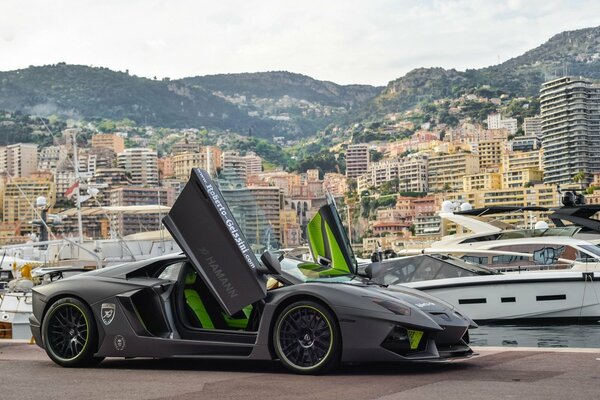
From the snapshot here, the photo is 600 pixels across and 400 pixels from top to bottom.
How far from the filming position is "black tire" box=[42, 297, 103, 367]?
987cm

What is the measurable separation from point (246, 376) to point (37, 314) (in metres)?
2.46

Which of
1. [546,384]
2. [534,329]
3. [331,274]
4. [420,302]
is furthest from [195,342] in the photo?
[534,329]

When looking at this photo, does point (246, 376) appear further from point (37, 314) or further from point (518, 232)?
point (518, 232)

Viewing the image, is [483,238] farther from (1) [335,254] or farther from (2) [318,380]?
(2) [318,380]

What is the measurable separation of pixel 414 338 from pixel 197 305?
2.11m

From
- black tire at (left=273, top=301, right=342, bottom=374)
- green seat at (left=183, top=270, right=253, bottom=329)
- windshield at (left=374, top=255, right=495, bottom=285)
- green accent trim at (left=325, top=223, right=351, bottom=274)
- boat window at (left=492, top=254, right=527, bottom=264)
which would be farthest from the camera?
boat window at (left=492, top=254, right=527, bottom=264)

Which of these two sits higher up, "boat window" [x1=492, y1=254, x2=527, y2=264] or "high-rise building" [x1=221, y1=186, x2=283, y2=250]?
"high-rise building" [x1=221, y1=186, x2=283, y2=250]

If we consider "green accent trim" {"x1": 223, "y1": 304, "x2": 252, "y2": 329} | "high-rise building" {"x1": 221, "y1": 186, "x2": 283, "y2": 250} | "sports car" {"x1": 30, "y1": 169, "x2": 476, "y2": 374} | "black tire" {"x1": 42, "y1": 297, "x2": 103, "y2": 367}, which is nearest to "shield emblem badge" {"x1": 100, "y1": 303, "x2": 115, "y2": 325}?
"sports car" {"x1": 30, "y1": 169, "x2": 476, "y2": 374}

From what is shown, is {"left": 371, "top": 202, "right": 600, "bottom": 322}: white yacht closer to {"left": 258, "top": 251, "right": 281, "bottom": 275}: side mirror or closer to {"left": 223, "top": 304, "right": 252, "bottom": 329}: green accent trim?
{"left": 223, "top": 304, "right": 252, "bottom": 329}: green accent trim

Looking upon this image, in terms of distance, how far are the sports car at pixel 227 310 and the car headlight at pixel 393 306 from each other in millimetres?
11

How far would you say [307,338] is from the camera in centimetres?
903

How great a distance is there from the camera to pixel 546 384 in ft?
26.1

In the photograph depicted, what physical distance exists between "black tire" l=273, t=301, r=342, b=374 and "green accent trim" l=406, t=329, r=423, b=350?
584mm

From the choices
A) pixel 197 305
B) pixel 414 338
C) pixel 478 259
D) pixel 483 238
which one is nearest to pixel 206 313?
pixel 197 305
